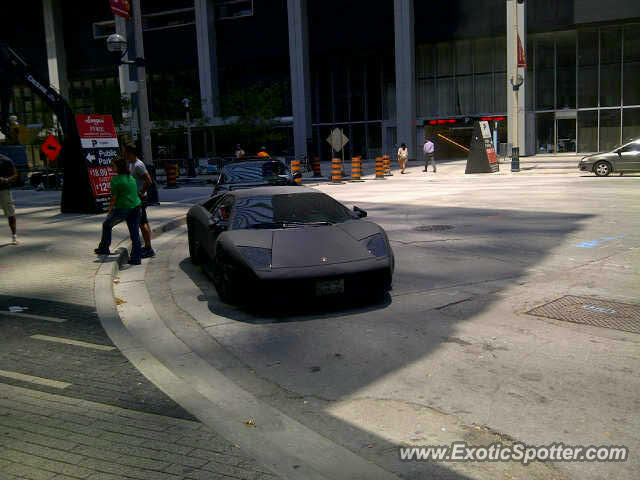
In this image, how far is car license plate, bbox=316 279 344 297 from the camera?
6.72 m

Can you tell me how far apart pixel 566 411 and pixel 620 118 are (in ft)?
147

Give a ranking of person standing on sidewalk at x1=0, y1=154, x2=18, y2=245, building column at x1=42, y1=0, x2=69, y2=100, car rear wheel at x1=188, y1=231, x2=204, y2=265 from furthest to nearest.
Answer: building column at x1=42, y1=0, x2=69, y2=100 → person standing on sidewalk at x1=0, y1=154, x2=18, y2=245 → car rear wheel at x1=188, y1=231, x2=204, y2=265

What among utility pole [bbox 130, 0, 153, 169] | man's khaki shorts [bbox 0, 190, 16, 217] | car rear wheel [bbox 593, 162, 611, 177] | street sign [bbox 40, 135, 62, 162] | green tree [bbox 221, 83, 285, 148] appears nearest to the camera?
man's khaki shorts [bbox 0, 190, 16, 217]

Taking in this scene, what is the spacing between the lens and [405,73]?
4759 centimetres

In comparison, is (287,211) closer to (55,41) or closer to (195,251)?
(195,251)

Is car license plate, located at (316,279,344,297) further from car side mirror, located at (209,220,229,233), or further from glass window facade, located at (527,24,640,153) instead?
glass window facade, located at (527,24,640,153)

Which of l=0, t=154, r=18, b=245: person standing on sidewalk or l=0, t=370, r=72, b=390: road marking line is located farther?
l=0, t=154, r=18, b=245: person standing on sidewalk

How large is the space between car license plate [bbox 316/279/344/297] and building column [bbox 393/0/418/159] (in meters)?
42.8

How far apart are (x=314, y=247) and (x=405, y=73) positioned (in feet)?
141

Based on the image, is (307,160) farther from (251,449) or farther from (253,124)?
(251,449)

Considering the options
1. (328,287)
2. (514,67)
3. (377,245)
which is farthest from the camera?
(514,67)

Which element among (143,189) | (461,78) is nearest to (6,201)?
(143,189)

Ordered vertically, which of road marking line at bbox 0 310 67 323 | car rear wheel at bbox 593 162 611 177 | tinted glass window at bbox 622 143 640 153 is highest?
tinted glass window at bbox 622 143 640 153

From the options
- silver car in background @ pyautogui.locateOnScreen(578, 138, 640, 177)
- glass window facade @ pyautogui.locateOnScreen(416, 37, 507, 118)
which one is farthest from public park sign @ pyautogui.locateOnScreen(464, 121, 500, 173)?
glass window facade @ pyautogui.locateOnScreen(416, 37, 507, 118)
